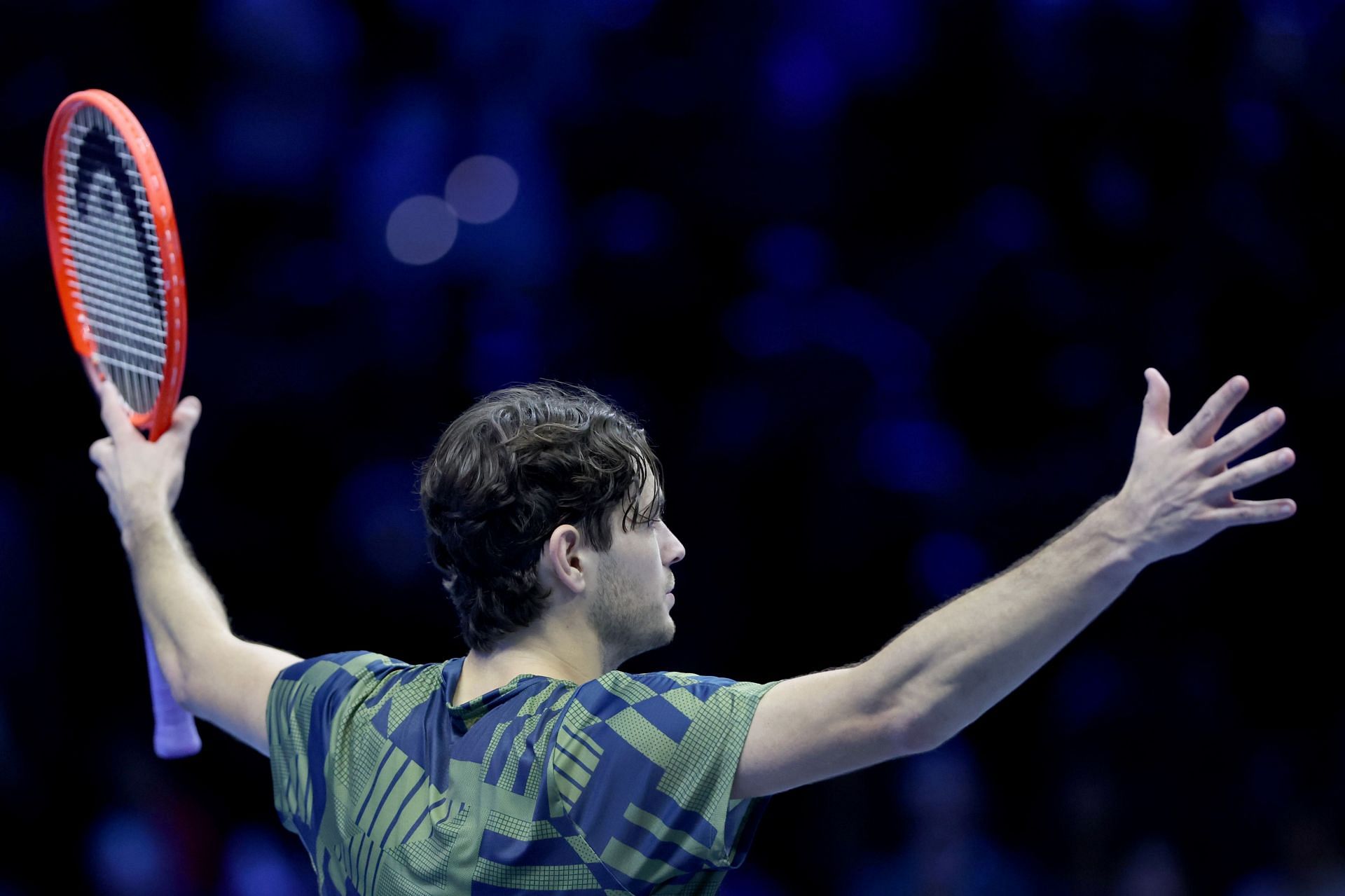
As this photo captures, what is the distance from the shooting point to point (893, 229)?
3529 millimetres

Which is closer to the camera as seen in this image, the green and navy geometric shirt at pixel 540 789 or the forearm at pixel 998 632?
the forearm at pixel 998 632

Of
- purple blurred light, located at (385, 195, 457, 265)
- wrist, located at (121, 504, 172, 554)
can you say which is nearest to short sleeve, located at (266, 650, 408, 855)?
wrist, located at (121, 504, 172, 554)

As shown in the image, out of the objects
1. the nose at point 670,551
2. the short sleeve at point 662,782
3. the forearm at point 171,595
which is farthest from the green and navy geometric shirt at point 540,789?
the forearm at point 171,595

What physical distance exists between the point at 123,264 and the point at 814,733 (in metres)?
1.50

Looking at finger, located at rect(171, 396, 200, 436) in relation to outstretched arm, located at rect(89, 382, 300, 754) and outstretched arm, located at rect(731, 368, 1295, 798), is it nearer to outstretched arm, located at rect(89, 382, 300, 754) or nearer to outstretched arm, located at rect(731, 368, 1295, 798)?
outstretched arm, located at rect(89, 382, 300, 754)

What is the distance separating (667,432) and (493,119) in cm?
90

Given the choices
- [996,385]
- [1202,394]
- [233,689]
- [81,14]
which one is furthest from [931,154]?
[233,689]

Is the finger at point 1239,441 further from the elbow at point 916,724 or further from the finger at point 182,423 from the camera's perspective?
the finger at point 182,423

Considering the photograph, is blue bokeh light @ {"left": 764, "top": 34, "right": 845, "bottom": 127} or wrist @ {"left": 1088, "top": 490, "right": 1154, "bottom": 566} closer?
wrist @ {"left": 1088, "top": 490, "right": 1154, "bottom": 566}

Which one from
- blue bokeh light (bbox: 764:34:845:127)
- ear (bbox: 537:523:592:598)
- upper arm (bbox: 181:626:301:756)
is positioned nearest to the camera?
ear (bbox: 537:523:592:598)

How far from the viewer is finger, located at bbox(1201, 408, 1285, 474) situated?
1.15 meters

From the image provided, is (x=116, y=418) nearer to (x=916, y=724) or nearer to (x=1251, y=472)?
(x=916, y=724)

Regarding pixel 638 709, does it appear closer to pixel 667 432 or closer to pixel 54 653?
pixel 667 432

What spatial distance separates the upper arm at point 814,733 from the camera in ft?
4.06
